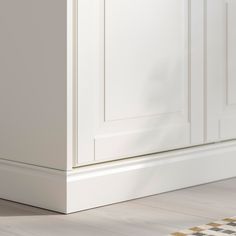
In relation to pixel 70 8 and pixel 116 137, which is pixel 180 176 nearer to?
pixel 116 137

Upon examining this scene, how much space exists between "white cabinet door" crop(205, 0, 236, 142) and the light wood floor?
0.35 metres

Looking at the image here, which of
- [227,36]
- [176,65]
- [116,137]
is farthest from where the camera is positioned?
[227,36]

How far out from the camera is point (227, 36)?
3.03m

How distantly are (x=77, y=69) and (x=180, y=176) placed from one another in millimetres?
660

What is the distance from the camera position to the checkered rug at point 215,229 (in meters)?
2.21

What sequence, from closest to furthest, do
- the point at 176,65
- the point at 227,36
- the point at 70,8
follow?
the point at 70,8 → the point at 176,65 → the point at 227,36

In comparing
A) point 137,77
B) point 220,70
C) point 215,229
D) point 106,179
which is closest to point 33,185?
point 106,179

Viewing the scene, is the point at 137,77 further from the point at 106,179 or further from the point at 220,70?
the point at 220,70

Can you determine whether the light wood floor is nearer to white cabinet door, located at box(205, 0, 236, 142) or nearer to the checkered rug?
the checkered rug

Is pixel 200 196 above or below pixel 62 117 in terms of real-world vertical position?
below

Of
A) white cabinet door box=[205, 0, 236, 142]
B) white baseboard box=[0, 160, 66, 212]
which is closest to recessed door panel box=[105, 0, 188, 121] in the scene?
white cabinet door box=[205, 0, 236, 142]

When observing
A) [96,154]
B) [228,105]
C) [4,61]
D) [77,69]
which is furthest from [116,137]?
[228,105]

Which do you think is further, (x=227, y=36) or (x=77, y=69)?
(x=227, y=36)

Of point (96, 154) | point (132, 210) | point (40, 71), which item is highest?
point (40, 71)
